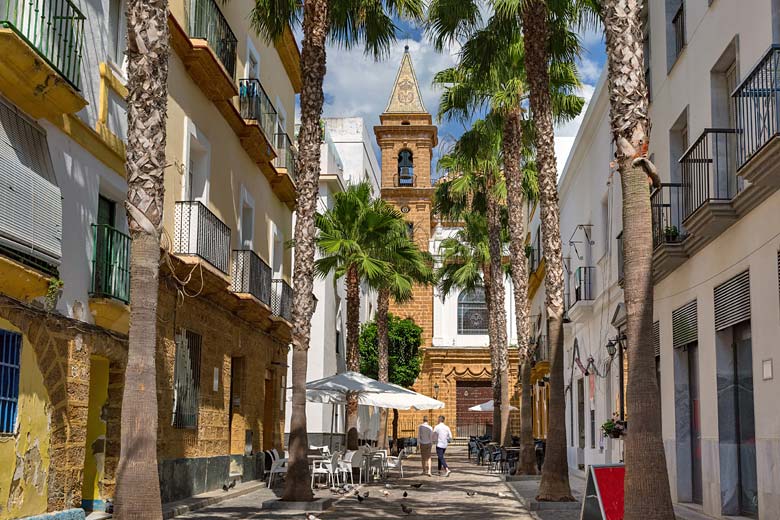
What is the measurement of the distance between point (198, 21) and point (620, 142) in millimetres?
10778

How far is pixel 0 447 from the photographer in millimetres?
10930

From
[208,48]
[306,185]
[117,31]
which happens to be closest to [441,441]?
[306,185]

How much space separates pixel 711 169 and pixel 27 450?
989cm

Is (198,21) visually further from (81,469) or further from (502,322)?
(502,322)

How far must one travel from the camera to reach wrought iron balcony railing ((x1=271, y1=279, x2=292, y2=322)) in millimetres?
25844

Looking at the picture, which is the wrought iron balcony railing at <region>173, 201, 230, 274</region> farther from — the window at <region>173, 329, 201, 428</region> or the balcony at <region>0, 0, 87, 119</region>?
the balcony at <region>0, 0, 87, 119</region>

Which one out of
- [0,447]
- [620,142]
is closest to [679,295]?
[620,142]

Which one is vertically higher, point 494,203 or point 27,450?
point 494,203

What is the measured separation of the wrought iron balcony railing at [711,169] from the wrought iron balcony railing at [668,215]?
31.0 inches

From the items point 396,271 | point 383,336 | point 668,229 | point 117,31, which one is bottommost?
point 383,336

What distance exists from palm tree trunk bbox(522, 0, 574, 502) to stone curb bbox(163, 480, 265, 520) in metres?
5.79

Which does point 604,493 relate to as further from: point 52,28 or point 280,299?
point 280,299

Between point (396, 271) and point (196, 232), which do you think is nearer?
point (196, 232)

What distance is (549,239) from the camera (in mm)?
18297
